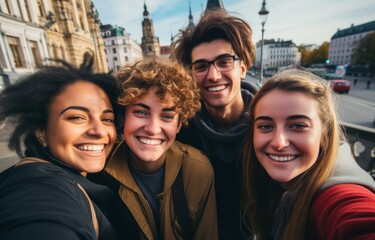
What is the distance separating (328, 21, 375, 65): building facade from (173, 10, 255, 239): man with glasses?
311ft

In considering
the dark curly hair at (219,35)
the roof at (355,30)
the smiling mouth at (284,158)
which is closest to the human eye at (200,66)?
the dark curly hair at (219,35)

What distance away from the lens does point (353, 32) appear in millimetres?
75938

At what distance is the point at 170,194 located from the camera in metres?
1.89

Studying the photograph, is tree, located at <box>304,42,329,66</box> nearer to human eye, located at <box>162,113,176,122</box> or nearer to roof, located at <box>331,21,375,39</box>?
roof, located at <box>331,21,375,39</box>

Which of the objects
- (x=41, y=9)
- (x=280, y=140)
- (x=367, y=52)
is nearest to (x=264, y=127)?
(x=280, y=140)

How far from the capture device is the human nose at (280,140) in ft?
5.04

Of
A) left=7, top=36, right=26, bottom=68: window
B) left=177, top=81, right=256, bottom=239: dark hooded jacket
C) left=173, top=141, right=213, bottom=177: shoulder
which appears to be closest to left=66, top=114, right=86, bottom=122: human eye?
left=173, top=141, right=213, bottom=177: shoulder

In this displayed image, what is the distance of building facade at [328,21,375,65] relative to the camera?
7188 centimetres

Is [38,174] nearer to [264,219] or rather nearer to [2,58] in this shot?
[264,219]

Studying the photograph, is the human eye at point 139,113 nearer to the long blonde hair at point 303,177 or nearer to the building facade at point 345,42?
the long blonde hair at point 303,177

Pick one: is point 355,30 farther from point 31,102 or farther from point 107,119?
point 31,102

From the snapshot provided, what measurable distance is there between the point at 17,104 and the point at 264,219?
271cm

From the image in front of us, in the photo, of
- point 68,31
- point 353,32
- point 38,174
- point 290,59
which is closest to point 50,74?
point 38,174

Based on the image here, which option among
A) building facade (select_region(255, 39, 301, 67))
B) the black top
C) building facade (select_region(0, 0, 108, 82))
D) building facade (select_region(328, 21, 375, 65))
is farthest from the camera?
building facade (select_region(255, 39, 301, 67))
